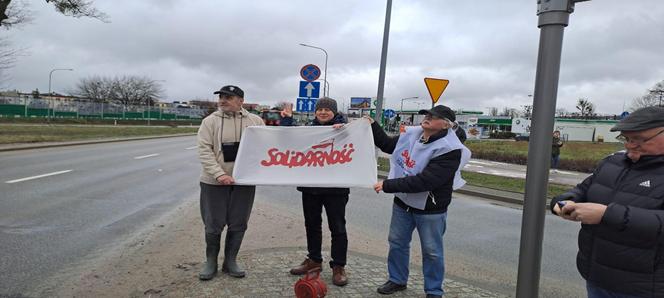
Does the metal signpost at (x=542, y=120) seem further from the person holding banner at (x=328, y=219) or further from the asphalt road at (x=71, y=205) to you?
the asphalt road at (x=71, y=205)

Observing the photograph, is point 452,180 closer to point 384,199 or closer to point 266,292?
point 266,292

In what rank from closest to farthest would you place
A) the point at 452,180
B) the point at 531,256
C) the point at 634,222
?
the point at 634,222
the point at 531,256
the point at 452,180

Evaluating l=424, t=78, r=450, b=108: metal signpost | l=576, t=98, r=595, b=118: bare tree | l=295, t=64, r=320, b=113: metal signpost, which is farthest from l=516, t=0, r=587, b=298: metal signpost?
l=576, t=98, r=595, b=118: bare tree

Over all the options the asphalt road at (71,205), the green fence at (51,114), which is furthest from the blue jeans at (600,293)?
the green fence at (51,114)

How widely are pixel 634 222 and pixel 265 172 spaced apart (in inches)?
126

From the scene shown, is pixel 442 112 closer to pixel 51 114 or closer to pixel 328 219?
pixel 328 219

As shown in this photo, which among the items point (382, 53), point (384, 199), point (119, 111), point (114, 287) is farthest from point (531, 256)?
point (119, 111)

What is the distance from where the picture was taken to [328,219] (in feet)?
14.6

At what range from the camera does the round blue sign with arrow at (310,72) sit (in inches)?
618

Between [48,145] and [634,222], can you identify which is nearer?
[634,222]

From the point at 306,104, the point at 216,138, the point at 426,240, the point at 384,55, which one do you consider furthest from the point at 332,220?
the point at 306,104

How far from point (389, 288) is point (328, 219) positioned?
87cm

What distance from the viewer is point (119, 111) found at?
52.7 metres

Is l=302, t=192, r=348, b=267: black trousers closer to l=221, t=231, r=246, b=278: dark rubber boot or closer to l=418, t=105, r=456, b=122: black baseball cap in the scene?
l=221, t=231, r=246, b=278: dark rubber boot
